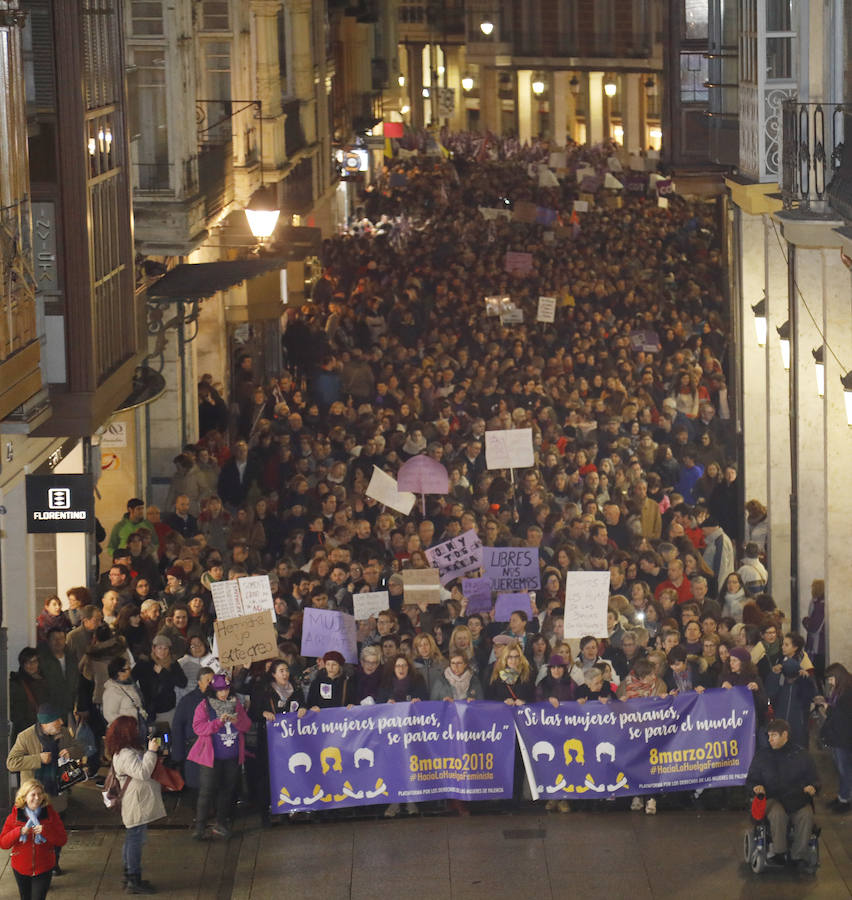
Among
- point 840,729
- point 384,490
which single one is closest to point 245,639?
point 840,729

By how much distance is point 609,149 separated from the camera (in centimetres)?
6694

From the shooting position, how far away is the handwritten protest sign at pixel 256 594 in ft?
52.5

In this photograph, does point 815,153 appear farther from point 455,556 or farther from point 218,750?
point 218,750

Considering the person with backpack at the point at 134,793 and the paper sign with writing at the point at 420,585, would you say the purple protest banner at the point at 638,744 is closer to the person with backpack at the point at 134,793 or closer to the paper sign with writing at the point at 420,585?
the paper sign with writing at the point at 420,585

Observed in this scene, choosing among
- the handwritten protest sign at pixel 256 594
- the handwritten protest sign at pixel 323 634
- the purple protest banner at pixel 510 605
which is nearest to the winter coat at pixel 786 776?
the purple protest banner at pixel 510 605

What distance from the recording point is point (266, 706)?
15.5m

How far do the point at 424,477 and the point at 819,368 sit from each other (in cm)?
426

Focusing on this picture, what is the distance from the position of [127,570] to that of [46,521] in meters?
1.38

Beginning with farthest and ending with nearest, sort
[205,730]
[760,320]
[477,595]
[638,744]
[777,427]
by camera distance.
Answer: [760,320], [777,427], [477,595], [638,744], [205,730]

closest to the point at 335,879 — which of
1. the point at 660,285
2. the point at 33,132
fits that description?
the point at 33,132

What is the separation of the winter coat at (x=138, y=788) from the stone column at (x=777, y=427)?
8.67m

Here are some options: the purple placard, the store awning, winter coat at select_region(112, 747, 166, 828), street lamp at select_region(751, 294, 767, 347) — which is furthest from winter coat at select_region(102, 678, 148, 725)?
street lamp at select_region(751, 294, 767, 347)

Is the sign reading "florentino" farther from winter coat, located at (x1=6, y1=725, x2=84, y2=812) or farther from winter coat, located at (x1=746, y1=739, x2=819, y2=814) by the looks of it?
winter coat, located at (x1=746, y1=739, x2=819, y2=814)

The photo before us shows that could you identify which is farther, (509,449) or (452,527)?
(509,449)
